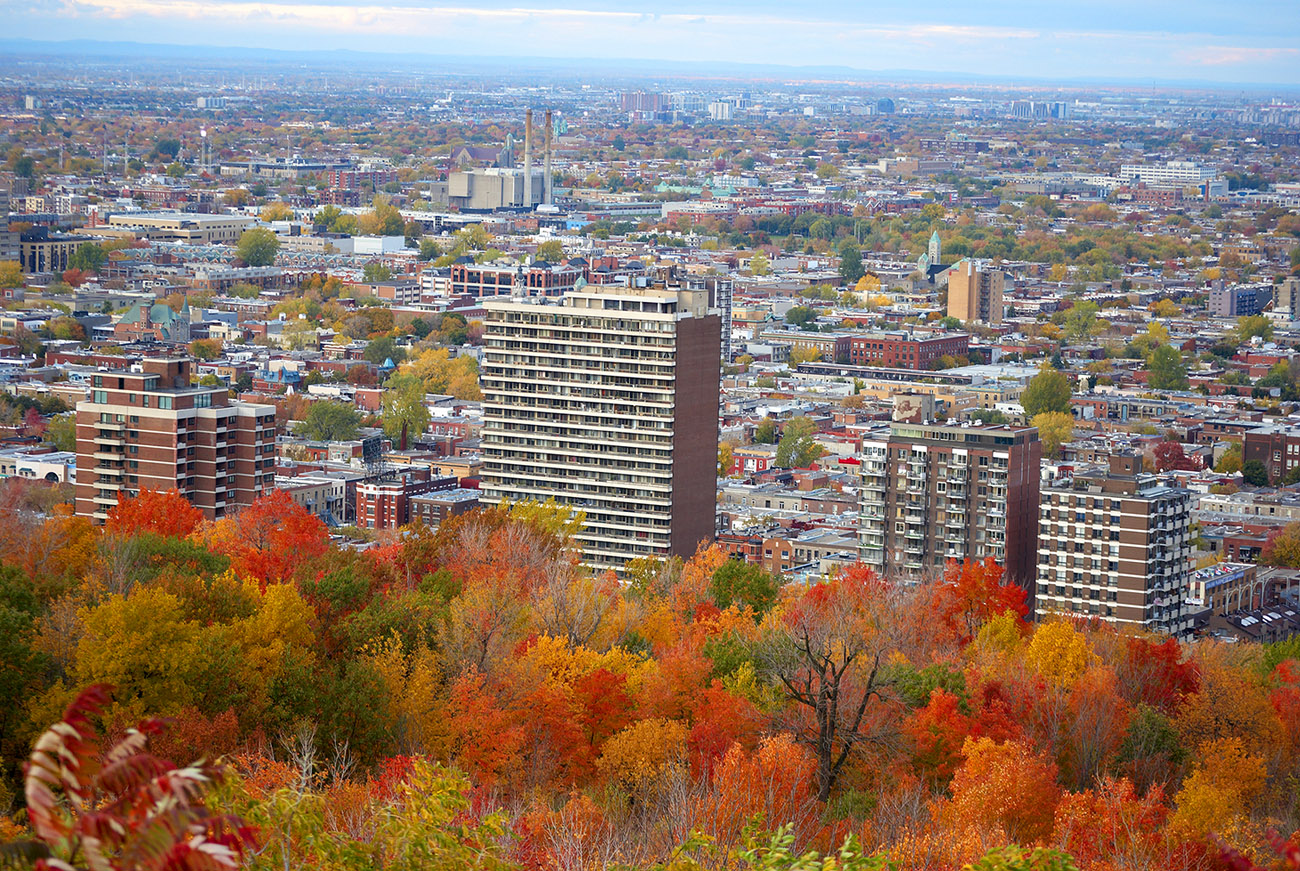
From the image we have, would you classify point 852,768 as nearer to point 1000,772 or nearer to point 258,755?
point 1000,772

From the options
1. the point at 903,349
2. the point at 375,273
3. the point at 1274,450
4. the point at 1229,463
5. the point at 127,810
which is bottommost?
the point at 1229,463

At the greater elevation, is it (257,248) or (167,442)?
(167,442)

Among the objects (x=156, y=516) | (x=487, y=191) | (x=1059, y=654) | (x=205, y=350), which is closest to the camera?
(x=1059, y=654)

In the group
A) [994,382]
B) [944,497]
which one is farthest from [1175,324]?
[944,497]

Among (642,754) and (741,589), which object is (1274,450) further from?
(642,754)

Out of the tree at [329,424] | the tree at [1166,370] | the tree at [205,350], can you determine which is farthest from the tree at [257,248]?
the tree at [1166,370]

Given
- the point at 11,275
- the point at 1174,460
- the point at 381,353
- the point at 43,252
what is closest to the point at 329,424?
the point at 381,353

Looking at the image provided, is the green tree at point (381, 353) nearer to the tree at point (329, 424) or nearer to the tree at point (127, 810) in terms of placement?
the tree at point (329, 424)

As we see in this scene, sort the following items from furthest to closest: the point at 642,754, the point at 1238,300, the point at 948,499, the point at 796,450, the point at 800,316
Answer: the point at 1238,300 < the point at 800,316 < the point at 796,450 < the point at 948,499 < the point at 642,754
